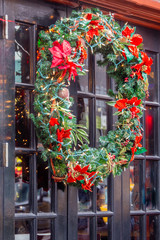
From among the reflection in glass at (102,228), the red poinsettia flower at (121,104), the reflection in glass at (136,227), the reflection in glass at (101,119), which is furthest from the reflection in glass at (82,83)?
the reflection in glass at (136,227)

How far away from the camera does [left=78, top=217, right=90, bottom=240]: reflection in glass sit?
3.88 m

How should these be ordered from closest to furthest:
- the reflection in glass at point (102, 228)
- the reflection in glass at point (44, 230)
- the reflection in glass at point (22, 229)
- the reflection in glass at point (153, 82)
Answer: the reflection in glass at point (22, 229) → the reflection in glass at point (44, 230) → the reflection in glass at point (102, 228) → the reflection in glass at point (153, 82)

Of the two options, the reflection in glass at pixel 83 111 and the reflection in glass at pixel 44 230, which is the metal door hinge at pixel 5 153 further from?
the reflection in glass at pixel 83 111

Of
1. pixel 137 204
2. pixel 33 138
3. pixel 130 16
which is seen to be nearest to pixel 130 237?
pixel 137 204

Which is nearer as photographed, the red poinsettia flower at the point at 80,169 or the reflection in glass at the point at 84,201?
the red poinsettia flower at the point at 80,169

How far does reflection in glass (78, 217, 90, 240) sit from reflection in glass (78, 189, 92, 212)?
0.08 metres

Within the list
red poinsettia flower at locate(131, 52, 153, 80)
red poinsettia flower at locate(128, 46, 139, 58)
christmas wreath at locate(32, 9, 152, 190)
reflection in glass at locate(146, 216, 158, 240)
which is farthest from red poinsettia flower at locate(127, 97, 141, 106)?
reflection in glass at locate(146, 216, 158, 240)

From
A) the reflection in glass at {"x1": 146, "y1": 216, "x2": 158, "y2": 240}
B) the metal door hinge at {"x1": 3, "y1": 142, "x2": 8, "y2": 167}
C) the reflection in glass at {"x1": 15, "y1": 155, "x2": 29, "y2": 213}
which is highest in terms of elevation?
the metal door hinge at {"x1": 3, "y1": 142, "x2": 8, "y2": 167}

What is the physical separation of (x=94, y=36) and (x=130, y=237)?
1.86 m

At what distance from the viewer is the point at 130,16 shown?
426cm

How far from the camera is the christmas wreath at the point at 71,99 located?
3336 mm

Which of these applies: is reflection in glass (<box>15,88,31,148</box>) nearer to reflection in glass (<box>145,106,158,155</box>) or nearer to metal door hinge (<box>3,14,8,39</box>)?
metal door hinge (<box>3,14,8,39</box>)

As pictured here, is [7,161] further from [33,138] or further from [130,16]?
[130,16]

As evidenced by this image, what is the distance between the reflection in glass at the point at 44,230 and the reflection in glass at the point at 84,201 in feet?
1.13
